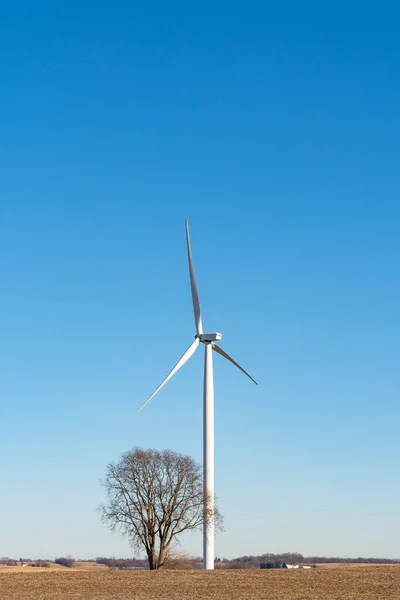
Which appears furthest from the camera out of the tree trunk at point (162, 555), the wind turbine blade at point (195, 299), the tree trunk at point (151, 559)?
the wind turbine blade at point (195, 299)

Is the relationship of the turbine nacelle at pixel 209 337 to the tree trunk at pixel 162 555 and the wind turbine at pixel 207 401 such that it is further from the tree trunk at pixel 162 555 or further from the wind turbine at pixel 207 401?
the tree trunk at pixel 162 555

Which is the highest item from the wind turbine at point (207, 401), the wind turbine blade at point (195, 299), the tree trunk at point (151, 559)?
the wind turbine blade at point (195, 299)

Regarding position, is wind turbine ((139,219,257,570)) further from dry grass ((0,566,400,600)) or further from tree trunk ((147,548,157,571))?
dry grass ((0,566,400,600))

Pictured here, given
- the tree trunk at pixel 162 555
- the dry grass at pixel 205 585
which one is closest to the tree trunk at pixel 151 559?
the tree trunk at pixel 162 555

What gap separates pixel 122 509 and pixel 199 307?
21.9 meters

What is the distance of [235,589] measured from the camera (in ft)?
174

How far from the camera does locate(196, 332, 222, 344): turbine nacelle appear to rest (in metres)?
86.6

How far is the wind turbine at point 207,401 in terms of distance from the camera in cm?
7769

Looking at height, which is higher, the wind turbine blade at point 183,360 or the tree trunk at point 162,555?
the wind turbine blade at point 183,360

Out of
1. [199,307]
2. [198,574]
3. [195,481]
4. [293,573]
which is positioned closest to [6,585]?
[198,574]

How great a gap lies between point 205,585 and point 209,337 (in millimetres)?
34680

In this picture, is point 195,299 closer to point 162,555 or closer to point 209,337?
point 209,337

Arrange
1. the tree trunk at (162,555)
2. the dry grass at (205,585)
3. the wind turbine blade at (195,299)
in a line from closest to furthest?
the dry grass at (205,585) → the tree trunk at (162,555) → the wind turbine blade at (195,299)

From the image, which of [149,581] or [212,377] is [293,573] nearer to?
[149,581]
